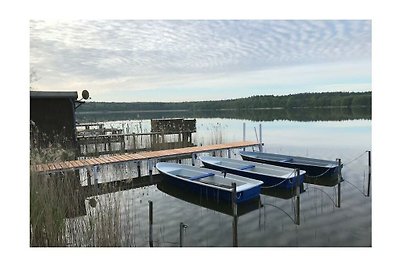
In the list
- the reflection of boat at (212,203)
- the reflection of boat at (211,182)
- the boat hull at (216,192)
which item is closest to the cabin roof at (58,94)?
the reflection of boat at (211,182)

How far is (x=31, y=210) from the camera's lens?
3.16 metres

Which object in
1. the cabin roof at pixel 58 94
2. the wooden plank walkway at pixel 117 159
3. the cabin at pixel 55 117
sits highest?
the cabin roof at pixel 58 94

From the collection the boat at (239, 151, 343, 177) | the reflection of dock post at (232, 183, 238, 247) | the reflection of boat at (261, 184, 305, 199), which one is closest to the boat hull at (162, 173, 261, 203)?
the reflection of dock post at (232, 183, 238, 247)

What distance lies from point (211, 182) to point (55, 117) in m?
4.17

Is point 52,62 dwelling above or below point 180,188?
above

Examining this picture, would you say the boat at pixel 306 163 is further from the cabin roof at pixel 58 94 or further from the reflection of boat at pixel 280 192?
the cabin roof at pixel 58 94

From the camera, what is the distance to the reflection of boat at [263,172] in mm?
6291

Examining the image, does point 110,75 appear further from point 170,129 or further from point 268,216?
point 170,129

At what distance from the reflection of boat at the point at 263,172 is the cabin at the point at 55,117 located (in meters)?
3.39

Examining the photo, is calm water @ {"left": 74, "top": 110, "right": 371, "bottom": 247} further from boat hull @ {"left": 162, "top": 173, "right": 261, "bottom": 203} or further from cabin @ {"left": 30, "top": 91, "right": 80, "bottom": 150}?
cabin @ {"left": 30, "top": 91, "right": 80, "bottom": 150}

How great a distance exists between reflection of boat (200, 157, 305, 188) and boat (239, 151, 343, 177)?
1052 mm
